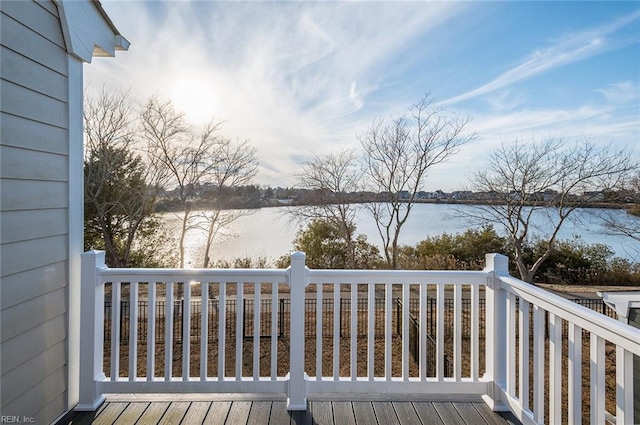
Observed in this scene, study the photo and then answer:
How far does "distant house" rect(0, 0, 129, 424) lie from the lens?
159 cm

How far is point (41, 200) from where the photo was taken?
5.99 ft

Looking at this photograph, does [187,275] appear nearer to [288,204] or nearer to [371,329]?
[371,329]

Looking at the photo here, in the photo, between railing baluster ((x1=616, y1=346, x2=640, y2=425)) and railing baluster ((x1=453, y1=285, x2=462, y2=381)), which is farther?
railing baluster ((x1=453, y1=285, x2=462, y2=381))

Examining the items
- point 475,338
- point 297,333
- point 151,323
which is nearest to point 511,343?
point 475,338

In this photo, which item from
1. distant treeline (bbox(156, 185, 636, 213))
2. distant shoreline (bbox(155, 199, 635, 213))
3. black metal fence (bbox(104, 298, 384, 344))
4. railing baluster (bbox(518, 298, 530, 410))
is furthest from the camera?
distant treeline (bbox(156, 185, 636, 213))

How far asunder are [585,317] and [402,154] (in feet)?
23.7

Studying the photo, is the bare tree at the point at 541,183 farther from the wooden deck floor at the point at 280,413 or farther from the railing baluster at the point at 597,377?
the railing baluster at the point at 597,377

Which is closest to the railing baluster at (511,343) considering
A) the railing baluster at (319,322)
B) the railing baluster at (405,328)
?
the railing baluster at (405,328)

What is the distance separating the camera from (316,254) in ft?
28.0

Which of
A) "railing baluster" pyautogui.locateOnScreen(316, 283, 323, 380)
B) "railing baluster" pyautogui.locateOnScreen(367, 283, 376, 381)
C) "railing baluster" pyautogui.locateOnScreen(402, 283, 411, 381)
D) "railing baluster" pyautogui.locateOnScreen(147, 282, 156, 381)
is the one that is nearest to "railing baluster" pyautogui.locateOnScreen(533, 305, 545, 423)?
"railing baluster" pyautogui.locateOnScreen(402, 283, 411, 381)

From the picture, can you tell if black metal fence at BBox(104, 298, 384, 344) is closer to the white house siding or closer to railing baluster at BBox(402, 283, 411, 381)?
railing baluster at BBox(402, 283, 411, 381)

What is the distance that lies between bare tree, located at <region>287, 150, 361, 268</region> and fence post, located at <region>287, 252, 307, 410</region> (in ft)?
21.3

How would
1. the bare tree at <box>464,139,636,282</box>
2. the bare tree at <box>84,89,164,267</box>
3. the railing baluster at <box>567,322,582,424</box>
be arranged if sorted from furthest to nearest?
the bare tree at <box>464,139,636,282</box>, the bare tree at <box>84,89,164,267</box>, the railing baluster at <box>567,322,582,424</box>

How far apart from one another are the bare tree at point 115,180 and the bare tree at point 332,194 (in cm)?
360
